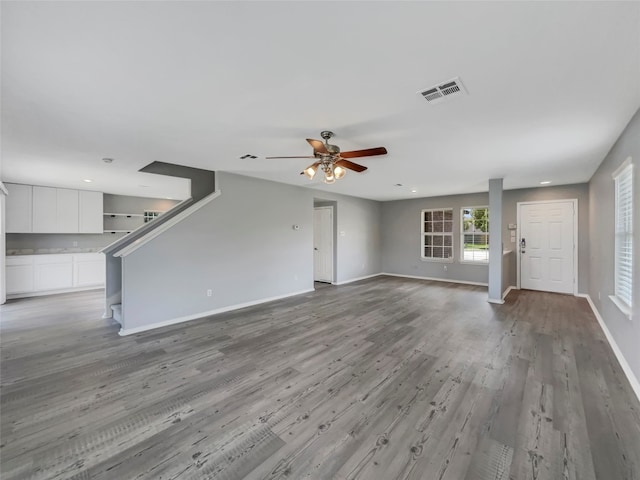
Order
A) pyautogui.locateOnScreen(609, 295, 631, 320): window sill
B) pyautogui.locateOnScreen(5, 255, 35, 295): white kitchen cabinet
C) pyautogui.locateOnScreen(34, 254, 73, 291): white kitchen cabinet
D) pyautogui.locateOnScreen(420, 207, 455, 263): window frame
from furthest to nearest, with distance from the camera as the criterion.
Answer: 1. pyautogui.locateOnScreen(420, 207, 455, 263): window frame
2. pyautogui.locateOnScreen(34, 254, 73, 291): white kitchen cabinet
3. pyautogui.locateOnScreen(5, 255, 35, 295): white kitchen cabinet
4. pyautogui.locateOnScreen(609, 295, 631, 320): window sill

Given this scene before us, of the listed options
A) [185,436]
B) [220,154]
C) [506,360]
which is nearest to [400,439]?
[185,436]

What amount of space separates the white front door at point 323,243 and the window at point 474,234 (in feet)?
12.0

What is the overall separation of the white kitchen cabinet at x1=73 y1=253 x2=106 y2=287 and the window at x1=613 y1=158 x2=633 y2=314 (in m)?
9.42

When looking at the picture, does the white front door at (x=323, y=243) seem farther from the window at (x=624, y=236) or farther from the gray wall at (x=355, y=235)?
the window at (x=624, y=236)

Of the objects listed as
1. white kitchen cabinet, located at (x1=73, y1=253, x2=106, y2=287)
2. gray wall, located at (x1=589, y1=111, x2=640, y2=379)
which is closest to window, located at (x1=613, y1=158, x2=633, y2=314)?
gray wall, located at (x1=589, y1=111, x2=640, y2=379)

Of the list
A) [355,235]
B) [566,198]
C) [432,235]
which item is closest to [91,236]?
[355,235]

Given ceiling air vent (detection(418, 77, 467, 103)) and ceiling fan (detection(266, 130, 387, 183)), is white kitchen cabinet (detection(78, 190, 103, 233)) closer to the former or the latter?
ceiling fan (detection(266, 130, 387, 183))

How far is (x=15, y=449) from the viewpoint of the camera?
1.75 m

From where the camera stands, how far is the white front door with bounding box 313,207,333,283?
7.45 meters

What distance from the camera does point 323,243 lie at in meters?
7.65

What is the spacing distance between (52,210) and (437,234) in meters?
9.81

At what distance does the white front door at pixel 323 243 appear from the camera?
7.45 meters

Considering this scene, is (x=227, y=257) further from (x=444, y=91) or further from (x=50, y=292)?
(x=50, y=292)

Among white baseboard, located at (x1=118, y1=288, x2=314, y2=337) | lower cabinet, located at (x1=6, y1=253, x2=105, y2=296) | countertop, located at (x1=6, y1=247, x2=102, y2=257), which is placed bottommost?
white baseboard, located at (x1=118, y1=288, x2=314, y2=337)
